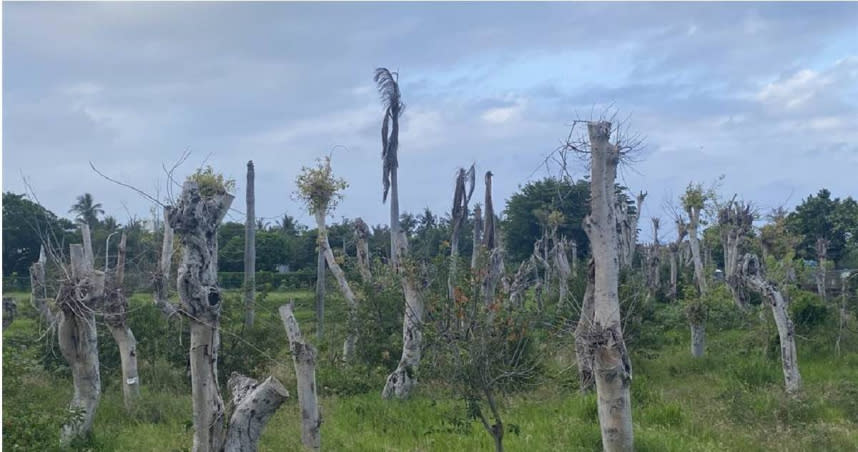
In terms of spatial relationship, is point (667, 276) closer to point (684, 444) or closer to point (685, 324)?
point (685, 324)

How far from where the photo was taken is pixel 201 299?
8.12 m

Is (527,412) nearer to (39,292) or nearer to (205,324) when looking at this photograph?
(205,324)

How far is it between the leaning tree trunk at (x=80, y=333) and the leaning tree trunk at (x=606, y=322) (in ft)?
20.2

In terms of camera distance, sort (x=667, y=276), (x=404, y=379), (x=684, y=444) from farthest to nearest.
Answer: (x=667, y=276), (x=404, y=379), (x=684, y=444)

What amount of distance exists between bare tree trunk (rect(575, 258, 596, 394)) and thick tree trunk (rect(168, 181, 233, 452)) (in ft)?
12.9

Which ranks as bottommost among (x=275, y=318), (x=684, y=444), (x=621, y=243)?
(x=684, y=444)

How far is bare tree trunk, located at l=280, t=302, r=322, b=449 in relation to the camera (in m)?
10.6

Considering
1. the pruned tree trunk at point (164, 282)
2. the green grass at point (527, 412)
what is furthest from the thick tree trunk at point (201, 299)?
the pruned tree trunk at point (164, 282)

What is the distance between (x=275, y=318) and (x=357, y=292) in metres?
2.91

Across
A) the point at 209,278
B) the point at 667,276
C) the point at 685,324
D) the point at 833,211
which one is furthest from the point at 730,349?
the point at 833,211

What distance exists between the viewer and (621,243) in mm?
21172

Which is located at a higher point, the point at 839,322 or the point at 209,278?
the point at 209,278

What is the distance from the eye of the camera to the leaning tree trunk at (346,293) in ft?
57.2

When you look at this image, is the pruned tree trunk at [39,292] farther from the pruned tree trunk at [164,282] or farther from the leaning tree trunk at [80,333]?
the leaning tree trunk at [80,333]
